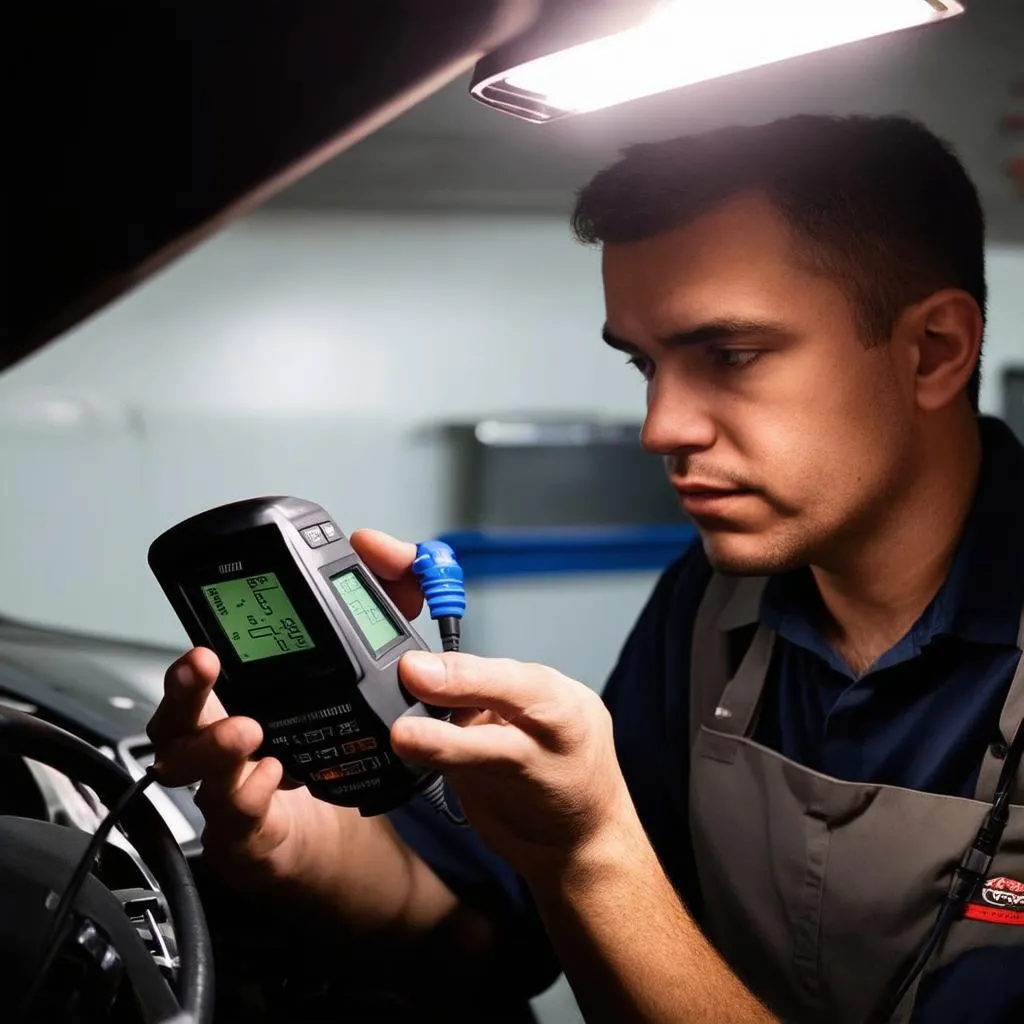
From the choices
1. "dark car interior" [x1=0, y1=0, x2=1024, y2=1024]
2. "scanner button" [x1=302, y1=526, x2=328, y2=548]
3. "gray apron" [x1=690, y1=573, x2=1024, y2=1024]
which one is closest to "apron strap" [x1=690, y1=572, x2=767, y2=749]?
"gray apron" [x1=690, y1=573, x2=1024, y2=1024]

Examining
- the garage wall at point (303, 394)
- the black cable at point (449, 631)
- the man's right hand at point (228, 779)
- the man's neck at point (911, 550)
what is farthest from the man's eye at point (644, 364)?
the garage wall at point (303, 394)

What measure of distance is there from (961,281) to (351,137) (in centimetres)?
54

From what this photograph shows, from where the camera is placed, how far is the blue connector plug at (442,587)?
69 centimetres

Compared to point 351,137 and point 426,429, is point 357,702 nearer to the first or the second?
point 351,137

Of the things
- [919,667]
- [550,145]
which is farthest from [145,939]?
[550,145]

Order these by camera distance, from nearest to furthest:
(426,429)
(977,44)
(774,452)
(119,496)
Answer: (774,452) → (977,44) → (119,496) → (426,429)

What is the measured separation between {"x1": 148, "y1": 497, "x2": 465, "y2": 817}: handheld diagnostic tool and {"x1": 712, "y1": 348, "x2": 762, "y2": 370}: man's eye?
1.14ft

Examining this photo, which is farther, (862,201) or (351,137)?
(862,201)

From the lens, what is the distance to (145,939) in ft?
2.32

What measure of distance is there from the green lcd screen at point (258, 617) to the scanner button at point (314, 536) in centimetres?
3

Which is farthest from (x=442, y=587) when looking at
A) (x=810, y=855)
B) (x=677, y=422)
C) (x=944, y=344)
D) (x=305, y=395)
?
(x=305, y=395)

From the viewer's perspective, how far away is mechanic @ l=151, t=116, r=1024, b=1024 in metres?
0.76

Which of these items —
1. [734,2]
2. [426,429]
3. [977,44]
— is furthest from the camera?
[426,429]

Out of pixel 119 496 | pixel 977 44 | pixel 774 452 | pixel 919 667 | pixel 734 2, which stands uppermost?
pixel 977 44
